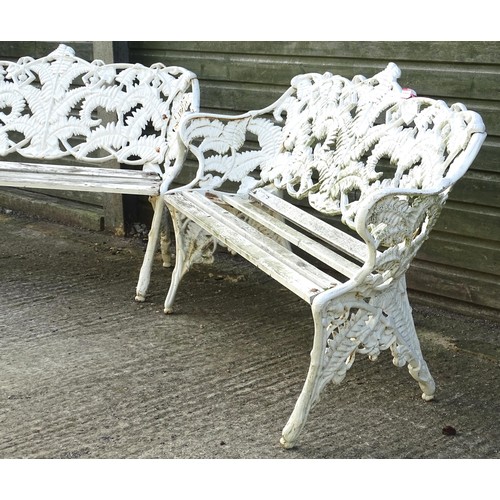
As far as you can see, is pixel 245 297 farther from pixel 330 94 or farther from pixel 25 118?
pixel 25 118

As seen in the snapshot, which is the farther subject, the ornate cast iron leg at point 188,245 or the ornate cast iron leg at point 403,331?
the ornate cast iron leg at point 188,245

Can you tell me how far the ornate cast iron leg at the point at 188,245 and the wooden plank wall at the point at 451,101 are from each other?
3.28ft

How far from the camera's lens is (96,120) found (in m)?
5.30

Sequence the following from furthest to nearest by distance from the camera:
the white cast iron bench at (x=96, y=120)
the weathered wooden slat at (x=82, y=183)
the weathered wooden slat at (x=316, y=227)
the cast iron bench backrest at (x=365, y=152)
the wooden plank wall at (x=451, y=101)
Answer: the white cast iron bench at (x=96, y=120) → the weathered wooden slat at (x=82, y=183) → the wooden plank wall at (x=451, y=101) → the weathered wooden slat at (x=316, y=227) → the cast iron bench backrest at (x=365, y=152)

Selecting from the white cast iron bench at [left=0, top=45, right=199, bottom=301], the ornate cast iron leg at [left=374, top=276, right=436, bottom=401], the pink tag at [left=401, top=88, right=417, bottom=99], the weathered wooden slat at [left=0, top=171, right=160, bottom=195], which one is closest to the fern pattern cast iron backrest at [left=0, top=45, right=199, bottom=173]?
the white cast iron bench at [left=0, top=45, right=199, bottom=301]

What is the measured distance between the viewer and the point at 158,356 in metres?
4.16

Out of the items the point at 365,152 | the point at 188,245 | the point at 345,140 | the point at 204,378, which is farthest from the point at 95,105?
the point at 204,378

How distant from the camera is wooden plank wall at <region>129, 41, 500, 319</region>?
4406 millimetres

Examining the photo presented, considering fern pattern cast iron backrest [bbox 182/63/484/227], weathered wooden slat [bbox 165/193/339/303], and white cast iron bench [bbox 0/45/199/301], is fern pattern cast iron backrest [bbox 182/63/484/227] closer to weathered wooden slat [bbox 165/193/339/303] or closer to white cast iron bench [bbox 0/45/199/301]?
weathered wooden slat [bbox 165/193/339/303]

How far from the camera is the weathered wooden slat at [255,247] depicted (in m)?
3.48

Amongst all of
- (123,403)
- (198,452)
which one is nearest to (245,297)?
(123,403)

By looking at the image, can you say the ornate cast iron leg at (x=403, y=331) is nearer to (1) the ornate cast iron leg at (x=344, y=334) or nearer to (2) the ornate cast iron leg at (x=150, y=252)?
(1) the ornate cast iron leg at (x=344, y=334)

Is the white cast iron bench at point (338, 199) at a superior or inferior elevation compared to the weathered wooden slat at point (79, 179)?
superior

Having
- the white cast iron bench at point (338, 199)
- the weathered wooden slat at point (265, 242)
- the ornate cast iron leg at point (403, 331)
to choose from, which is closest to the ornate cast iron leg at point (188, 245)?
the white cast iron bench at point (338, 199)
